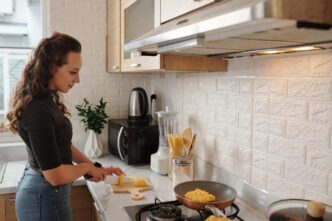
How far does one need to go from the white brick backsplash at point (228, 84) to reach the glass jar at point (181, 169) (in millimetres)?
416

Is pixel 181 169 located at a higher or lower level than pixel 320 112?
lower

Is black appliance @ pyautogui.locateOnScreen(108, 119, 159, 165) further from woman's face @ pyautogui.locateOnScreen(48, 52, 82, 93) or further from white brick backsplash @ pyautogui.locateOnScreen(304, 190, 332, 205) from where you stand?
white brick backsplash @ pyautogui.locateOnScreen(304, 190, 332, 205)

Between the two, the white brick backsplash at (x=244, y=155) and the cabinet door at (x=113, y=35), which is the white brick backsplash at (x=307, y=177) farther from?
the cabinet door at (x=113, y=35)

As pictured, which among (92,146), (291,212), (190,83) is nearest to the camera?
(291,212)

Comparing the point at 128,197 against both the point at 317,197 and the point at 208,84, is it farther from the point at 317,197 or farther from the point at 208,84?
the point at 317,197

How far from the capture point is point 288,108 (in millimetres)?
1306

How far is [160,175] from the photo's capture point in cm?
209

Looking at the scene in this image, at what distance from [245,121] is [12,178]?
147 cm

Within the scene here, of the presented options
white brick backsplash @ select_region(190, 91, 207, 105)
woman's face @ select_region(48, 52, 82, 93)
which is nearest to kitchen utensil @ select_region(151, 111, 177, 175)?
white brick backsplash @ select_region(190, 91, 207, 105)

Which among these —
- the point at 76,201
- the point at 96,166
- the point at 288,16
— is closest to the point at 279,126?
the point at 288,16

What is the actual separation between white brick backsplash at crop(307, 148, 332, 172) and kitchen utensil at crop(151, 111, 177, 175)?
1.01 m

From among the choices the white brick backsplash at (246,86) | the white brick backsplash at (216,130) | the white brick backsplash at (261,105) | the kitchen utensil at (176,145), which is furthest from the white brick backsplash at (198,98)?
the white brick backsplash at (261,105)

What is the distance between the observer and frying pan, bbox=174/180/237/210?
1396 millimetres

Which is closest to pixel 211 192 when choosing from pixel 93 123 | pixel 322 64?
pixel 322 64
